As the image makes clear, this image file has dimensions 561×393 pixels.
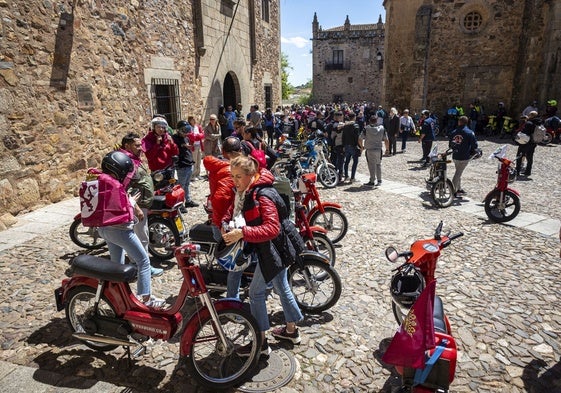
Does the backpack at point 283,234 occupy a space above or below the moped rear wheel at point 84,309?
above

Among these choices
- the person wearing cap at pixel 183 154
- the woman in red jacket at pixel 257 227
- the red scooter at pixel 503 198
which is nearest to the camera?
the woman in red jacket at pixel 257 227

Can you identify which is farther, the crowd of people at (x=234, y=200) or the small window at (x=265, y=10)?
the small window at (x=265, y=10)

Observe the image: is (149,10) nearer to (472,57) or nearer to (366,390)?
(366,390)

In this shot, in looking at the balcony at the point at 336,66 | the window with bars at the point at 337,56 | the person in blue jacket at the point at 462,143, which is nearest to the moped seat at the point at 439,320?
the person in blue jacket at the point at 462,143

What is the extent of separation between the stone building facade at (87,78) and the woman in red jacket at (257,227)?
5321 millimetres

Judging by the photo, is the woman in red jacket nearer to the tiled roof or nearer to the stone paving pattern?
the stone paving pattern

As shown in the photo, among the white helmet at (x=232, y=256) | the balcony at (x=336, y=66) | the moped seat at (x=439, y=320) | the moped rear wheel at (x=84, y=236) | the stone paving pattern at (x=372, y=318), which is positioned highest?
the balcony at (x=336, y=66)

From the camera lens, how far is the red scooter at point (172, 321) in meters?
2.77

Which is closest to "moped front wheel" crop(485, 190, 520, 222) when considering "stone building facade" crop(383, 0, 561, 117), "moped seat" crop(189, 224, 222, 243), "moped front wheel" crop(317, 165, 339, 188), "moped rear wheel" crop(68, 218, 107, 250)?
"moped front wheel" crop(317, 165, 339, 188)

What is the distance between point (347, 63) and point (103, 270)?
152 feet

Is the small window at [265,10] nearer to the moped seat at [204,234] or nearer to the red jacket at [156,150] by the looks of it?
the red jacket at [156,150]

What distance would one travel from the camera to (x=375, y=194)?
8562mm

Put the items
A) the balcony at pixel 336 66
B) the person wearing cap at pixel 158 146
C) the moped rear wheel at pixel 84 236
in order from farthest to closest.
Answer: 1. the balcony at pixel 336 66
2. the person wearing cap at pixel 158 146
3. the moped rear wheel at pixel 84 236

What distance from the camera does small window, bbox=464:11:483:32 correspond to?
19797 millimetres
